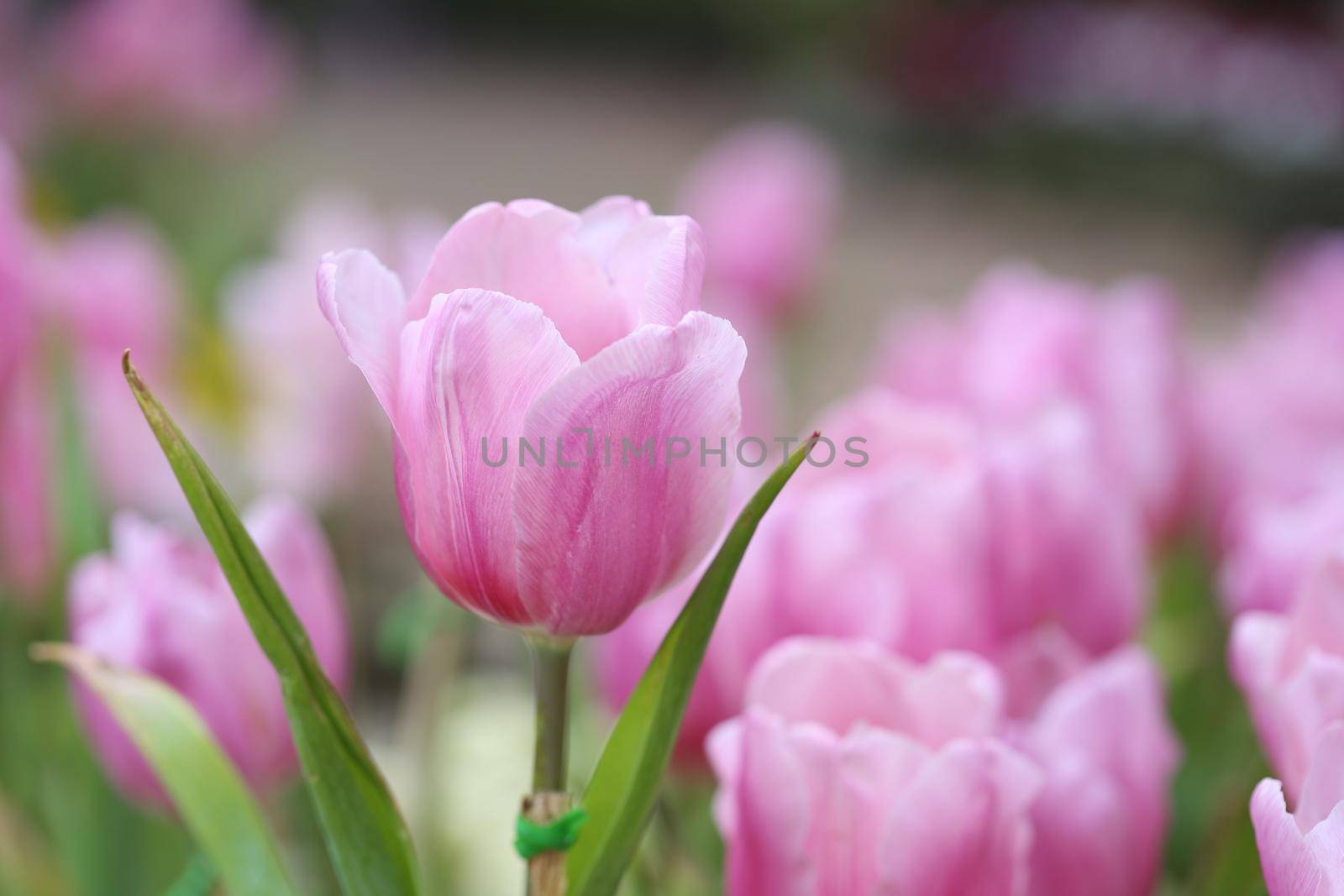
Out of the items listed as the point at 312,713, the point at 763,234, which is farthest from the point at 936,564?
the point at 763,234

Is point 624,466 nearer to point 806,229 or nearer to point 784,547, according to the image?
point 784,547

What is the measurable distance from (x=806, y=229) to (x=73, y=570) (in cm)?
81

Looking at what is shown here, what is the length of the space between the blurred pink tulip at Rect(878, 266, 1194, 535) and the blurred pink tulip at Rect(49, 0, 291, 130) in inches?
51.4

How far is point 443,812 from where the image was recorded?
0.48 meters

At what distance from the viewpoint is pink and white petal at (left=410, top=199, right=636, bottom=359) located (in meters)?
0.22

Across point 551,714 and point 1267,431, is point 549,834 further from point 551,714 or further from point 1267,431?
point 1267,431

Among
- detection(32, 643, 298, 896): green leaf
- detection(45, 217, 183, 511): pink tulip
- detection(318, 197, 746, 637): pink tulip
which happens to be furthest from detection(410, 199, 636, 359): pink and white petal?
detection(45, 217, 183, 511): pink tulip

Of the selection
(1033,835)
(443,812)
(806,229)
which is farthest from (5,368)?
(806,229)

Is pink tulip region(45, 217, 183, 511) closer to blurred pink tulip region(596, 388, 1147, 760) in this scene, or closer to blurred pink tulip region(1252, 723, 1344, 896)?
blurred pink tulip region(596, 388, 1147, 760)

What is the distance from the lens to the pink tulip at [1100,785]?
0.90 feet

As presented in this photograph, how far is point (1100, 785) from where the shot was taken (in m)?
0.28

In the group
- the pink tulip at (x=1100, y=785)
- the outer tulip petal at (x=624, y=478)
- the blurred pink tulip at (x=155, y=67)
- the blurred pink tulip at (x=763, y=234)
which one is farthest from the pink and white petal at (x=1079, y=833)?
the blurred pink tulip at (x=155, y=67)

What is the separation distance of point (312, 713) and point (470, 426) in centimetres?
6

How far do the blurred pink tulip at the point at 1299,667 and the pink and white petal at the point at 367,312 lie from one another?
0.17 m
